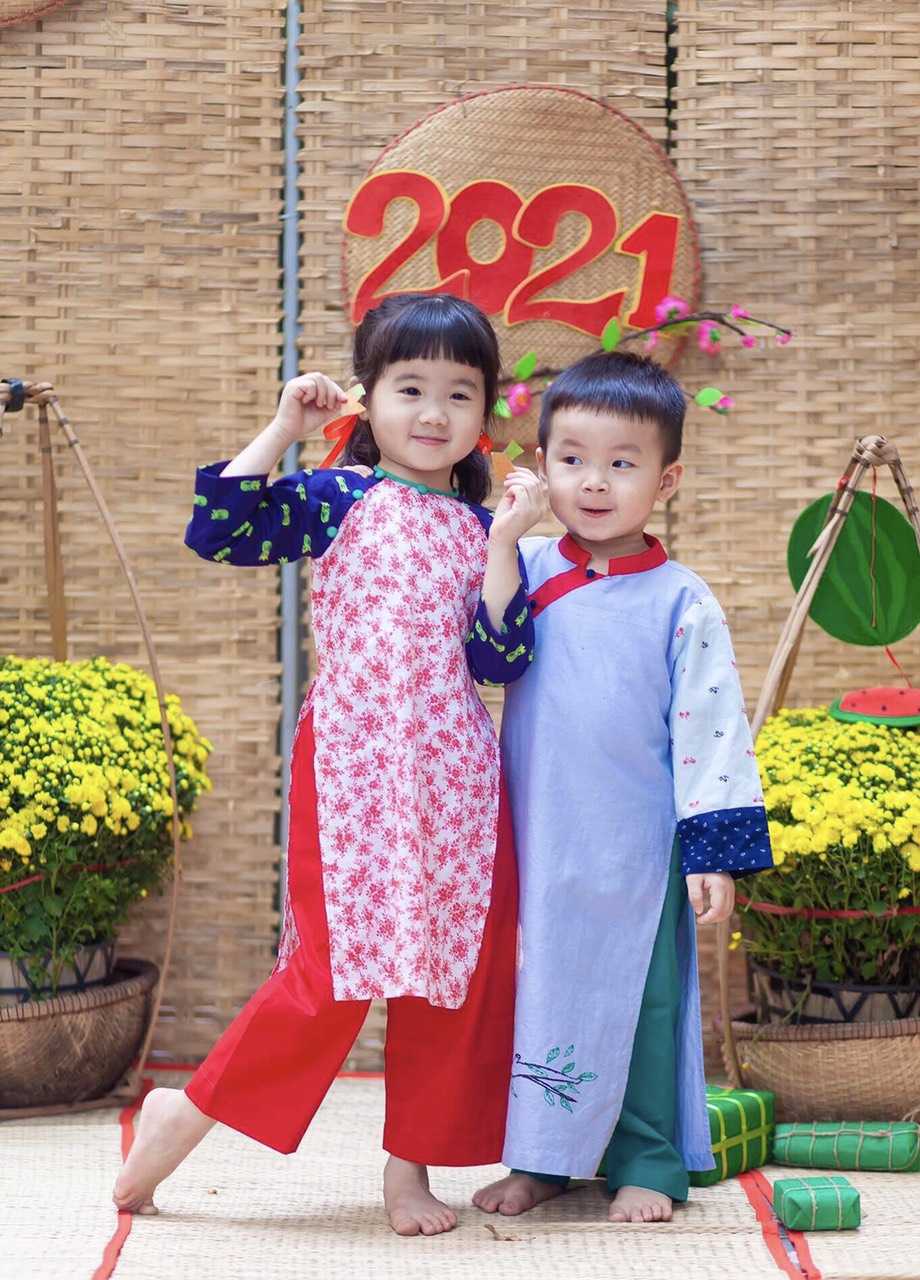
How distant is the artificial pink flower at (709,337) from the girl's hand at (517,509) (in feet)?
4.10

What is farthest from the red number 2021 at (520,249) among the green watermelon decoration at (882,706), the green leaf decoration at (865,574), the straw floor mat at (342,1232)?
the straw floor mat at (342,1232)

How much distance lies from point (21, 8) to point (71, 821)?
1768 millimetres

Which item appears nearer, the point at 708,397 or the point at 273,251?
the point at 708,397

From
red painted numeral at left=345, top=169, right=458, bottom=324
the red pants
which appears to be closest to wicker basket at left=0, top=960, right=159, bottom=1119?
the red pants

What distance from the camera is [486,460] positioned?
224 centimetres

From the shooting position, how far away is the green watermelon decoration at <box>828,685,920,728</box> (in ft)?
9.16

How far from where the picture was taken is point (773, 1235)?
1980 mm

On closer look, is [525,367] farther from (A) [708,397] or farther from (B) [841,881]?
(B) [841,881]

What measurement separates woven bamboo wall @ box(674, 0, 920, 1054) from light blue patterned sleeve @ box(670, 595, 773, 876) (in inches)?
44.3

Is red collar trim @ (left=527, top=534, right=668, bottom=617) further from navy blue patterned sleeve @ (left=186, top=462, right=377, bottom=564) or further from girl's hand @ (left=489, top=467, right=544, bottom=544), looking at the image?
navy blue patterned sleeve @ (left=186, top=462, right=377, bottom=564)

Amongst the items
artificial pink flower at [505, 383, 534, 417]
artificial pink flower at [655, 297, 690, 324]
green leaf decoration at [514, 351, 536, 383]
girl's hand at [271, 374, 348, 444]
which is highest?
artificial pink flower at [655, 297, 690, 324]

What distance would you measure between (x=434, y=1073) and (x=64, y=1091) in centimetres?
106

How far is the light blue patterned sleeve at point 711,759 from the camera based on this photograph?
2.02m

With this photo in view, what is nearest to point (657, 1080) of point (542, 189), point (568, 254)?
Result: point (568, 254)
